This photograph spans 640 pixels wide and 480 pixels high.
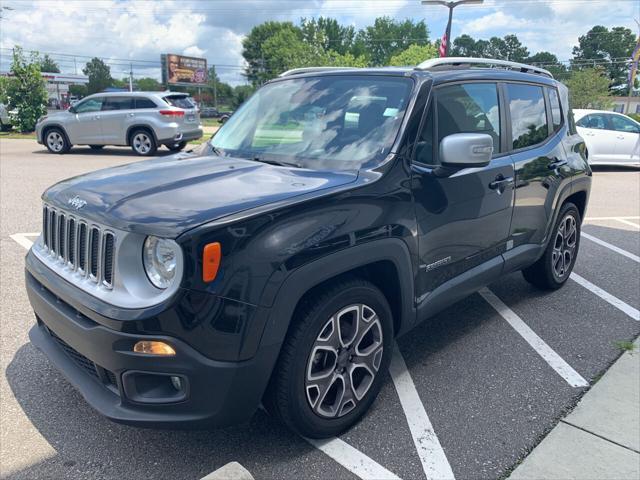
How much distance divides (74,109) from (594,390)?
15.3 meters

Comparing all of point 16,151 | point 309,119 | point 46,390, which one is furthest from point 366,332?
point 16,151

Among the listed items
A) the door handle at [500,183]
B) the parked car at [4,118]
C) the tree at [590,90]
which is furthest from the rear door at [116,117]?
the tree at [590,90]

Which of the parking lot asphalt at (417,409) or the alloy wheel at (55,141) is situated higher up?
the alloy wheel at (55,141)

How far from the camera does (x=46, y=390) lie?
3078mm

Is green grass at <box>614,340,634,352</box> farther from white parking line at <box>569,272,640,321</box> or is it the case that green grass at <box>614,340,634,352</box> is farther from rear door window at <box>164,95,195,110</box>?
rear door window at <box>164,95,195,110</box>

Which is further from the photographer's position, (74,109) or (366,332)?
(74,109)

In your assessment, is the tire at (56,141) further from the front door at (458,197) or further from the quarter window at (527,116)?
the front door at (458,197)

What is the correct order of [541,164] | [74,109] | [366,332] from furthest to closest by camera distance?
[74,109], [541,164], [366,332]

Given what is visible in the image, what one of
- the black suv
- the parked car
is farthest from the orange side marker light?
the parked car

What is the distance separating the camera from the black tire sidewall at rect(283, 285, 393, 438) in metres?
2.41

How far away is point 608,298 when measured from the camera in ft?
15.6

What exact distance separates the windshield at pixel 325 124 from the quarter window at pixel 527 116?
1.20 meters

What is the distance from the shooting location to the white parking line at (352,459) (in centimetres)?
248

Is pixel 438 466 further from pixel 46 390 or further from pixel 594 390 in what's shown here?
pixel 46 390
